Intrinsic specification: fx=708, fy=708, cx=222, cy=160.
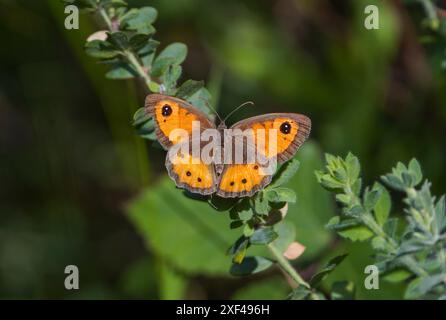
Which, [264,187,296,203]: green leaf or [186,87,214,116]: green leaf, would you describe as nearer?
[264,187,296,203]: green leaf

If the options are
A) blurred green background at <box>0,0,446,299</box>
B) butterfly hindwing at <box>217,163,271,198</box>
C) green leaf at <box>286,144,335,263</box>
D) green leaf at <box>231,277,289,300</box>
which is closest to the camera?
butterfly hindwing at <box>217,163,271,198</box>

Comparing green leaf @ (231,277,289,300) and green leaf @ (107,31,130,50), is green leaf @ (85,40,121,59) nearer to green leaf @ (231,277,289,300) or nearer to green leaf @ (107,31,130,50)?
green leaf @ (107,31,130,50)

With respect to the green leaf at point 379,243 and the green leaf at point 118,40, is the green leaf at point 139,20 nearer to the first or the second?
the green leaf at point 118,40

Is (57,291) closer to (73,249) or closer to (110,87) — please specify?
(73,249)

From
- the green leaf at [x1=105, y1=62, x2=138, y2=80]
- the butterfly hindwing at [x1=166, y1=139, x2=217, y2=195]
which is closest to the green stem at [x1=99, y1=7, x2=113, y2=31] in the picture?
the green leaf at [x1=105, y1=62, x2=138, y2=80]

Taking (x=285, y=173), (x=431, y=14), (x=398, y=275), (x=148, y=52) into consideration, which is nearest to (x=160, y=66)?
(x=148, y=52)

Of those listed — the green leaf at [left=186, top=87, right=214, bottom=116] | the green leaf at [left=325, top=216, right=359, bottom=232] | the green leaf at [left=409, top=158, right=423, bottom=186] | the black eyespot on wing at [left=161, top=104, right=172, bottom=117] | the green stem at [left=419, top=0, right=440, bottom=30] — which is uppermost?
the green stem at [left=419, top=0, right=440, bottom=30]

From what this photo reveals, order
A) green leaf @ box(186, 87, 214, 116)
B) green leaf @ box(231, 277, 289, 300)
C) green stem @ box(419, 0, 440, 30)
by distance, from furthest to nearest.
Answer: green leaf @ box(231, 277, 289, 300) < green stem @ box(419, 0, 440, 30) < green leaf @ box(186, 87, 214, 116)
